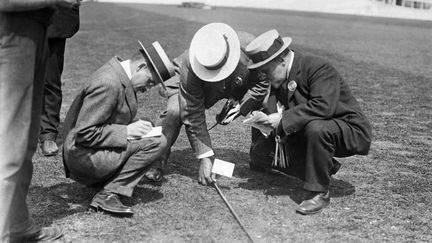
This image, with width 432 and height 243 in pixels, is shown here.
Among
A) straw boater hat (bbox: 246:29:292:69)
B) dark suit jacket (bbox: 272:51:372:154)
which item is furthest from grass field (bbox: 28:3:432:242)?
straw boater hat (bbox: 246:29:292:69)

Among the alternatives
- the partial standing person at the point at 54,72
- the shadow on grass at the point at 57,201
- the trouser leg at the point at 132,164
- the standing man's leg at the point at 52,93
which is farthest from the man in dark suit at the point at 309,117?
the standing man's leg at the point at 52,93

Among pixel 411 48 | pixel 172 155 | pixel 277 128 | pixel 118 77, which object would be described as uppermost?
pixel 118 77

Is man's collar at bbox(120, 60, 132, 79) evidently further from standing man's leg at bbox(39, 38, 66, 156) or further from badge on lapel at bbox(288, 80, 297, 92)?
standing man's leg at bbox(39, 38, 66, 156)

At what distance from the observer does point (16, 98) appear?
3641 mm

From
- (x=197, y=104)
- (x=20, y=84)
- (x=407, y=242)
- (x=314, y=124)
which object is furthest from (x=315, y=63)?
(x=20, y=84)

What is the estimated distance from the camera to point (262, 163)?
19.2 ft

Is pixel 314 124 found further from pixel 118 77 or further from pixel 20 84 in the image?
pixel 20 84

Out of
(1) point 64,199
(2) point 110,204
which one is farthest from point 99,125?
(1) point 64,199

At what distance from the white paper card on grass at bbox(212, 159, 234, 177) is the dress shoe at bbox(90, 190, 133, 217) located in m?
0.93

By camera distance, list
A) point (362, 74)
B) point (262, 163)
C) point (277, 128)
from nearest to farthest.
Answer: point (277, 128) < point (262, 163) < point (362, 74)

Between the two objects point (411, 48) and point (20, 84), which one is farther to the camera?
point (411, 48)

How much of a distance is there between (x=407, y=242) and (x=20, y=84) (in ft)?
9.78

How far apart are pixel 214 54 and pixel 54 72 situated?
2516mm

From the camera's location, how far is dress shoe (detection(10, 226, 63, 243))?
12.9ft
